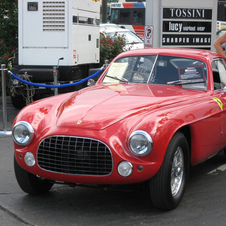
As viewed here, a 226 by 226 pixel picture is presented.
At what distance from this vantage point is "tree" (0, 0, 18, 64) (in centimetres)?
1345

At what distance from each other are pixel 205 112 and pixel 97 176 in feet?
5.11

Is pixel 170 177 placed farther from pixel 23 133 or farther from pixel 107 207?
pixel 23 133

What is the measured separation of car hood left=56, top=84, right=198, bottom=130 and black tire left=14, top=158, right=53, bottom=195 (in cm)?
71

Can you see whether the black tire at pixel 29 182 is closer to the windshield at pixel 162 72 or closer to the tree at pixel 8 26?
the windshield at pixel 162 72

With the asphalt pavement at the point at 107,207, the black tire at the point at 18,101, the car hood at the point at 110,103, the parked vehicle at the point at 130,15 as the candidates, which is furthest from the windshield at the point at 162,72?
the parked vehicle at the point at 130,15

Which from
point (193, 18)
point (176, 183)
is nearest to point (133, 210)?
point (176, 183)

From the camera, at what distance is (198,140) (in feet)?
16.9

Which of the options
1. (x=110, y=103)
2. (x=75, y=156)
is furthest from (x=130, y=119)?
(x=75, y=156)

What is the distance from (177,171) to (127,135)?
0.74 m

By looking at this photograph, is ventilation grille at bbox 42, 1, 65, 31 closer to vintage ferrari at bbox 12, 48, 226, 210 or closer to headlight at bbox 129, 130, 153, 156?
vintage ferrari at bbox 12, 48, 226, 210

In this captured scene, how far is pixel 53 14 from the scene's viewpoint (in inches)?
440

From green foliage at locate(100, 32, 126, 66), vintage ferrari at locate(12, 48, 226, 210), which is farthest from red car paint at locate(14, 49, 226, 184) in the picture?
green foliage at locate(100, 32, 126, 66)

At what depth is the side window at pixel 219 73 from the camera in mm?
6133

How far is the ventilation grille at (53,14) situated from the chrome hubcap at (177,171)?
278 inches
